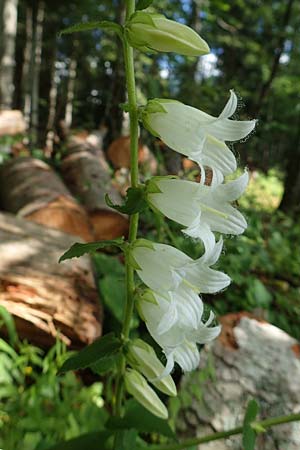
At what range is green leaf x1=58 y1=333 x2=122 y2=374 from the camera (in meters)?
1.21

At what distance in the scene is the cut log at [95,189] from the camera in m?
4.19

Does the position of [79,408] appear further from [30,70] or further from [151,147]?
[30,70]

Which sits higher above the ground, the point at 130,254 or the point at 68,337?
the point at 130,254

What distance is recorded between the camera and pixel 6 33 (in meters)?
8.19

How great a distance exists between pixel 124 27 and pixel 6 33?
8128 mm

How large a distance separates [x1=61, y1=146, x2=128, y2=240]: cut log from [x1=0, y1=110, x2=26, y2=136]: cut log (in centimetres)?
118

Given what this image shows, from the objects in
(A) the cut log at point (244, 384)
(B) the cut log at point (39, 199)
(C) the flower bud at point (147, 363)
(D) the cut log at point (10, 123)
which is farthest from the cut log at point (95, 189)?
(C) the flower bud at point (147, 363)

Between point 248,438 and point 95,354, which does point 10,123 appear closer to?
point 95,354

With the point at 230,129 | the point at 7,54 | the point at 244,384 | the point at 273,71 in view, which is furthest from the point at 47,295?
the point at 7,54

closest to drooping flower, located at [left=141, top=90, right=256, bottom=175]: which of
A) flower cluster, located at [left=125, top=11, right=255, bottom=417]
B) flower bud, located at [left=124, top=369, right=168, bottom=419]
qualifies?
flower cluster, located at [left=125, top=11, right=255, bottom=417]

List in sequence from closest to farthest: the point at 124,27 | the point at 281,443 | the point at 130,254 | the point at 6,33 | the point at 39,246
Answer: the point at 124,27 → the point at 130,254 → the point at 281,443 → the point at 39,246 → the point at 6,33

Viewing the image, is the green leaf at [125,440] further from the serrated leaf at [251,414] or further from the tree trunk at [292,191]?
the tree trunk at [292,191]

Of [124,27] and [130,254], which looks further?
[130,254]

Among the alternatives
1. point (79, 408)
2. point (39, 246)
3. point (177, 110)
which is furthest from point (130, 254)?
point (39, 246)
